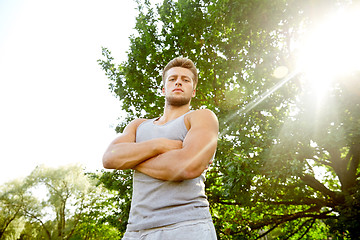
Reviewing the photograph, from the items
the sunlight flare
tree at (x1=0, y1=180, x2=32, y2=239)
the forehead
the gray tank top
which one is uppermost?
tree at (x1=0, y1=180, x2=32, y2=239)

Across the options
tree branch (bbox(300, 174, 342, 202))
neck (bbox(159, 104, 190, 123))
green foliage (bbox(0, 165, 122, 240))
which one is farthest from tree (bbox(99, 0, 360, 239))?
Answer: green foliage (bbox(0, 165, 122, 240))

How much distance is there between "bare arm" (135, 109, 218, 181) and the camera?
1.84 meters

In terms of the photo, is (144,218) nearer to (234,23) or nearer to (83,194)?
(234,23)

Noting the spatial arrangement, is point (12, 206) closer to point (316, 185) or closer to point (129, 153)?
point (316, 185)

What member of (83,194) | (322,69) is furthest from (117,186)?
(83,194)

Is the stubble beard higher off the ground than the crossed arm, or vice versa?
the stubble beard

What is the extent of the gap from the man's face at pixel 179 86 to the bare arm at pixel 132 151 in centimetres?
59

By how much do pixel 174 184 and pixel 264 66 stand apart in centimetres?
671

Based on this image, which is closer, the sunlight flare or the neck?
the neck

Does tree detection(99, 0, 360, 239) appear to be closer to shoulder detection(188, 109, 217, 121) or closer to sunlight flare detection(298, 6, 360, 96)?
sunlight flare detection(298, 6, 360, 96)

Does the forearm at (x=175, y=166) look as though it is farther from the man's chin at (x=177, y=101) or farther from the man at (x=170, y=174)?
the man's chin at (x=177, y=101)

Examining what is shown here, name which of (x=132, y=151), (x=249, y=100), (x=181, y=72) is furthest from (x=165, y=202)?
(x=249, y=100)

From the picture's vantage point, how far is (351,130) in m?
5.86

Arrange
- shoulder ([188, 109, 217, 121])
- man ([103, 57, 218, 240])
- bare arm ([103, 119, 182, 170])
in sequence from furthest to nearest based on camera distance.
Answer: shoulder ([188, 109, 217, 121]) → bare arm ([103, 119, 182, 170]) → man ([103, 57, 218, 240])
